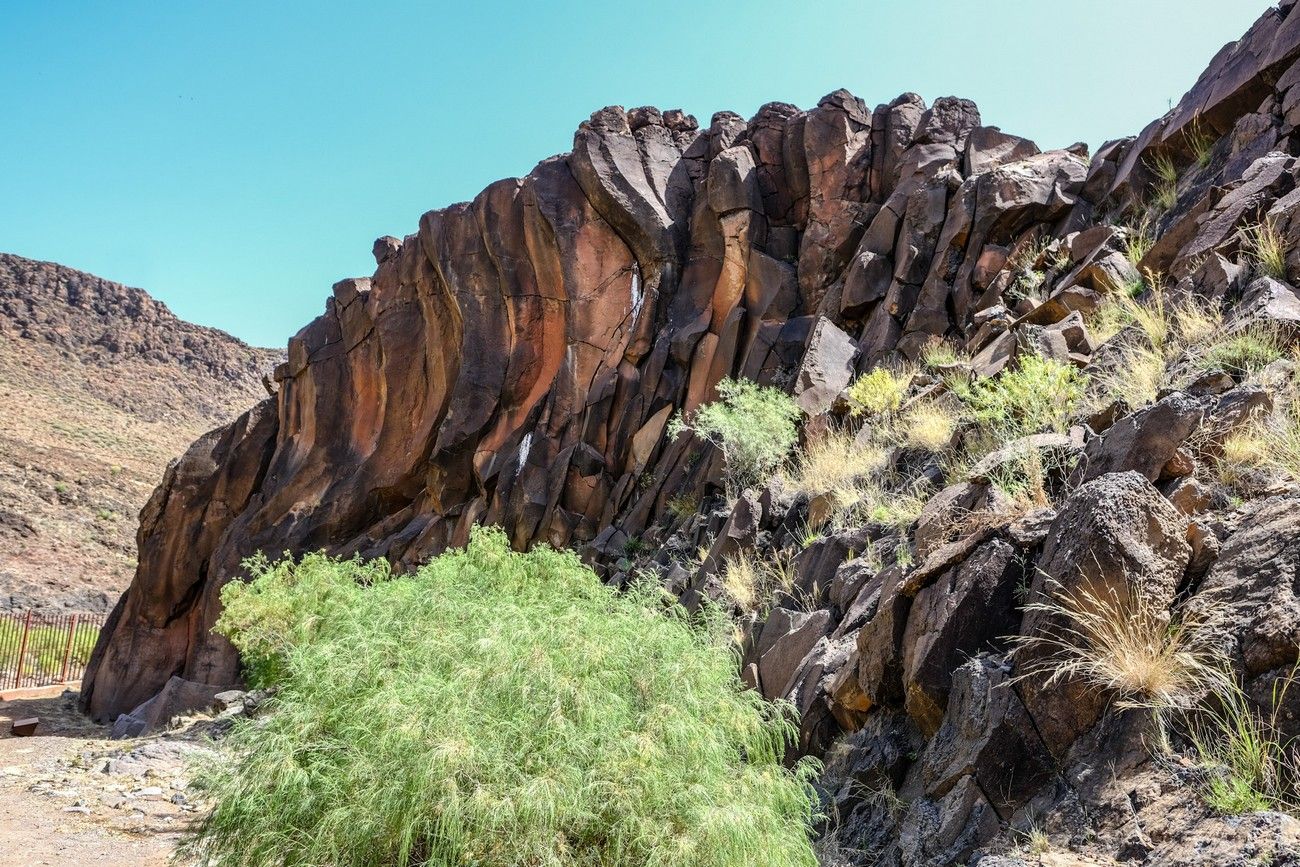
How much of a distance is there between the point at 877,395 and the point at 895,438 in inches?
44.1

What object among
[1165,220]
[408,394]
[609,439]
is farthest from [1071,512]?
[408,394]

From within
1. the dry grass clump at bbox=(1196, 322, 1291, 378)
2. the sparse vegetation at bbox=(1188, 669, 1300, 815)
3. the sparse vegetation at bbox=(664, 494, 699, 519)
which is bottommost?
the sparse vegetation at bbox=(1188, 669, 1300, 815)

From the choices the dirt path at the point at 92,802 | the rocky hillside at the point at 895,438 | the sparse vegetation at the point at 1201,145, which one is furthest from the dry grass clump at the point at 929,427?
the dirt path at the point at 92,802

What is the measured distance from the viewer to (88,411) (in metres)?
57.1

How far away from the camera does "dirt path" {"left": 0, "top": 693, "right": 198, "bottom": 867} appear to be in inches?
339

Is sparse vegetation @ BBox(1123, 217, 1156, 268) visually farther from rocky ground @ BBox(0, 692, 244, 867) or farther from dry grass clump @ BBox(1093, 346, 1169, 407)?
rocky ground @ BBox(0, 692, 244, 867)

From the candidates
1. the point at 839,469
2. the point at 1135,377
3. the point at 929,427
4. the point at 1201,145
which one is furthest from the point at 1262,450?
the point at 1201,145

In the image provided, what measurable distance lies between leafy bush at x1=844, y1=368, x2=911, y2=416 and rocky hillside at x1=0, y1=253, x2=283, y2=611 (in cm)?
3996

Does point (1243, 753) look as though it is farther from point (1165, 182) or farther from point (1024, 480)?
point (1165, 182)

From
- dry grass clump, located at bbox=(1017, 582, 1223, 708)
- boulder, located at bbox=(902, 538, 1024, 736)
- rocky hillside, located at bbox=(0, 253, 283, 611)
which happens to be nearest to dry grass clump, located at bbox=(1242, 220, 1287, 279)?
boulder, located at bbox=(902, 538, 1024, 736)

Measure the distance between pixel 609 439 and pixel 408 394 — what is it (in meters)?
8.17

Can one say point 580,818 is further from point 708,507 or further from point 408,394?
point 408,394

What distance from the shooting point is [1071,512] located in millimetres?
4410

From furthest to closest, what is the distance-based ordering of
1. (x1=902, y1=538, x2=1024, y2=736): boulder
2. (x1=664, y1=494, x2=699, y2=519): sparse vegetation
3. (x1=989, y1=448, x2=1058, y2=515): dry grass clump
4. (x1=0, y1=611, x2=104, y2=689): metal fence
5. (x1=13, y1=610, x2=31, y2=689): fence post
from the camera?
(x1=0, y1=611, x2=104, y2=689): metal fence, (x1=13, y1=610, x2=31, y2=689): fence post, (x1=664, y1=494, x2=699, y2=519): sparse vegetation, (x1=989, y1=448, x2=1058, y2=515): dry grass clump, (x1=902, y1=538, x2=1024, y2=736): boulder
